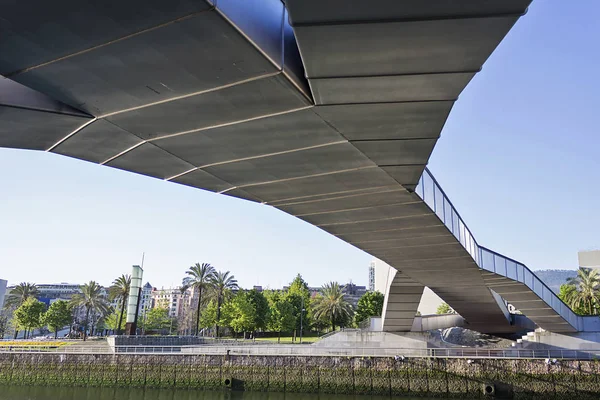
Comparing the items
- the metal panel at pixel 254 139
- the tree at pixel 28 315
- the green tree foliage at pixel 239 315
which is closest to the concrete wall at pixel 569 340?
the metal panel at pixel 254 139

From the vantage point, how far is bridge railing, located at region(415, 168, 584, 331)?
15758 mm

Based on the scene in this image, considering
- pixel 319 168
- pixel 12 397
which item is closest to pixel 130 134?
pixel 319 168

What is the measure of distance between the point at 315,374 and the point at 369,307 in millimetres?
47776

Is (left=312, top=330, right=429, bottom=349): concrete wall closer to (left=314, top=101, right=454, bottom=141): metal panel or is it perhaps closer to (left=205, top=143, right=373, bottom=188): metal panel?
(left=205, top=143, right=373, bottom=188): metal panel

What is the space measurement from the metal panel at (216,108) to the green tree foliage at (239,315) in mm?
64145

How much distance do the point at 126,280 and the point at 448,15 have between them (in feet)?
231

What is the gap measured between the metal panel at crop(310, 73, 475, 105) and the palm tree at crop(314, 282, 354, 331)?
7099 centimetres

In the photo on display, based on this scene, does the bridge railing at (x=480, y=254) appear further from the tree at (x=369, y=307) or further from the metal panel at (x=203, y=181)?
the tree at (x=369, y=307)

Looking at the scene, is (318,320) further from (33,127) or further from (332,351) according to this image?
(33,127)

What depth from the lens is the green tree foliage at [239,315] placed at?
2734 inches

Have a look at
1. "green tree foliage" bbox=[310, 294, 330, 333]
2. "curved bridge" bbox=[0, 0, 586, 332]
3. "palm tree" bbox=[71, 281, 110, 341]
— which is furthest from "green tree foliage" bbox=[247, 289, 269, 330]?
"curved bridge" bbox=[0, 0, 586, 332]

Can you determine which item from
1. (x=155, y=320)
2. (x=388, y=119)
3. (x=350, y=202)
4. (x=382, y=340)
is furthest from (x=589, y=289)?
(x=155, y=320)

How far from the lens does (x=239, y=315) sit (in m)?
70.4

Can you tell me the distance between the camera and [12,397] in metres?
34.2
